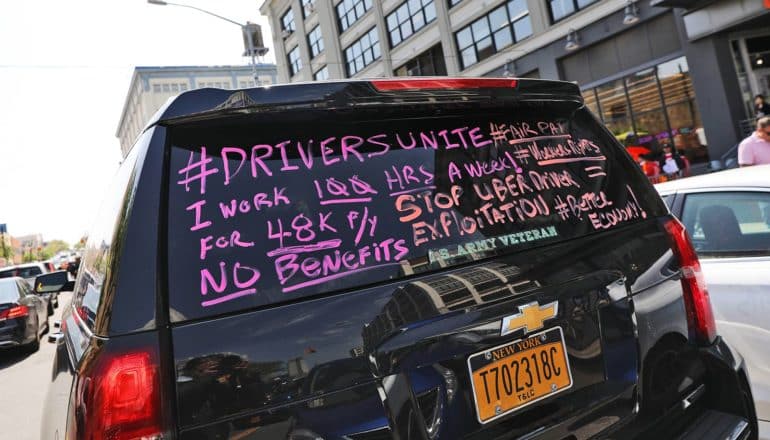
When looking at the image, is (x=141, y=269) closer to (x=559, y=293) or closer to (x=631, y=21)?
(x=559, y=293)

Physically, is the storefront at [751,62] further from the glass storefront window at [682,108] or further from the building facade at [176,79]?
the building facade at [176,79]

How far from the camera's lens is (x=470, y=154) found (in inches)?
73.4

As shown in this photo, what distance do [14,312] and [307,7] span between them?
91.9ft

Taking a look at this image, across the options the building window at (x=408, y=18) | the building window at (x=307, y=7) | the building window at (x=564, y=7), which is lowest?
the building window at (x=564, y=7)

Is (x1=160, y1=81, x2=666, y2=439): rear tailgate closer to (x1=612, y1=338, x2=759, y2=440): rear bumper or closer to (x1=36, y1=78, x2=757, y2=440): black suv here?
(x1=36, y1=78, x2=757, y2=440): black suv

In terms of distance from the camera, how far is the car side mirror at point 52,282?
4038 mm

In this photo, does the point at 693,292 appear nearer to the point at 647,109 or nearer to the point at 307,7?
the point at 647,109

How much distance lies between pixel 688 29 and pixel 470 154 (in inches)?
657

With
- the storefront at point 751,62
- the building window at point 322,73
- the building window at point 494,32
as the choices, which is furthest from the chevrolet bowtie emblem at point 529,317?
the building window at point 322,73

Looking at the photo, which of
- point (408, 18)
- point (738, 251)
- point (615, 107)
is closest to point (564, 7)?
point (615, 107)

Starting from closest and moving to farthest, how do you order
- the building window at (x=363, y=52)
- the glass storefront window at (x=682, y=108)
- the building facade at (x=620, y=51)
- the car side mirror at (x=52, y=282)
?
the car side mirror at (x=52, y=282)
the building facade at (x=620, y=51)
the glass storefront window at (x=682, y=108)
the building window at (x=363, y=52)

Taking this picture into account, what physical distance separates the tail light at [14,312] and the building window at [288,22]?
28.6m

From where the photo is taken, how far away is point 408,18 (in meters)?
25.1

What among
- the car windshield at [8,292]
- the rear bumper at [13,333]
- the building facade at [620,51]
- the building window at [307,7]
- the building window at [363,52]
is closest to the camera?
the rear bumper at [13,333]
